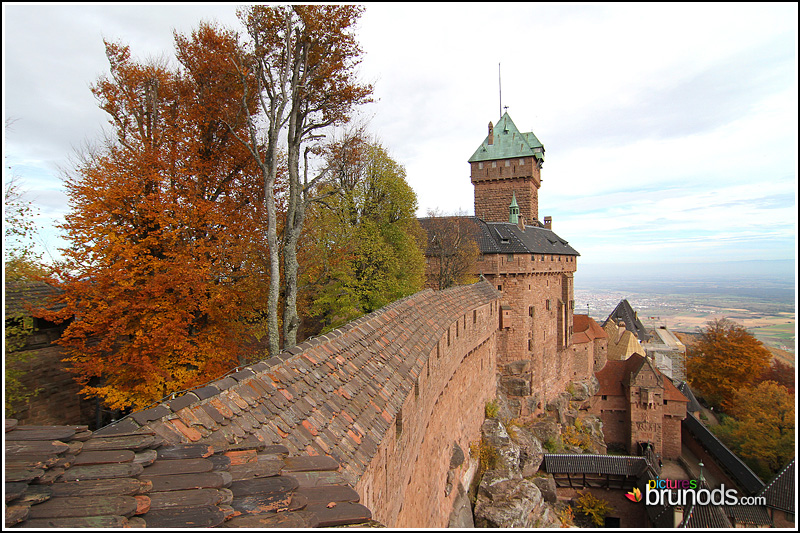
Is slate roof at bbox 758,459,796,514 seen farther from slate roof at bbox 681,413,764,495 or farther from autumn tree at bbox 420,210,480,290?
autumn tree at bbox 420,210,480,290

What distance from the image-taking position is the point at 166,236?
34.5 feet

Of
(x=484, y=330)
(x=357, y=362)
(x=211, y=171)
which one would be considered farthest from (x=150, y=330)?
(x=484, y=330)

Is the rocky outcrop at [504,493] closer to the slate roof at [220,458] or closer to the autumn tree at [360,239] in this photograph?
the autumn tree at [360,239]

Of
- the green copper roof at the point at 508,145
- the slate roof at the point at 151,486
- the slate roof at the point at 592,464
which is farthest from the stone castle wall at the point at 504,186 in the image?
the slate roof at the point at 151,486

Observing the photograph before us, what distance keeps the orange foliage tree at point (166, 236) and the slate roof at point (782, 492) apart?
29072 mm

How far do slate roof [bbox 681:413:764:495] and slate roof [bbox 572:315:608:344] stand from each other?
927 centimetres

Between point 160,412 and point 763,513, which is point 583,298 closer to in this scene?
point 763,513

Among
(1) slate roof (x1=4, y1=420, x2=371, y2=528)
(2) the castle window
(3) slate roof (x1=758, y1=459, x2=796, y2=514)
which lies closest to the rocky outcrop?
(2) the castle window

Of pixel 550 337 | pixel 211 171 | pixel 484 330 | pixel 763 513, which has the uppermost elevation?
pixel 211 171

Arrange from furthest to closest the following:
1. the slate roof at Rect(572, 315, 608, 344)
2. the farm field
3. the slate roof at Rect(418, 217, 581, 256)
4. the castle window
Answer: the slate roof at Rect(572, 315, 608, 344) → the slate roof at Rect(418, 217, 581, 256) → the farm field → the castle window

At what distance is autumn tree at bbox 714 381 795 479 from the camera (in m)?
25.1

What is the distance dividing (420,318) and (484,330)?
279 inches

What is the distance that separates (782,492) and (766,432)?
6282mm

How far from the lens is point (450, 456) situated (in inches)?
387
